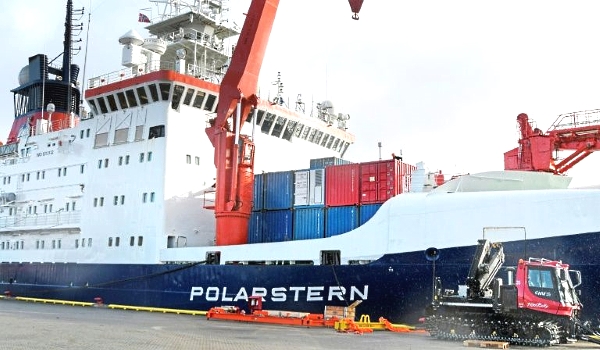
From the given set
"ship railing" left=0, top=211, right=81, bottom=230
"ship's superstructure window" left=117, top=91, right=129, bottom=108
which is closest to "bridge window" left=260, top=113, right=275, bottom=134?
"ship's superstructure window" left=117, top=91, right=129, bottom=108

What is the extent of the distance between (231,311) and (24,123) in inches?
741

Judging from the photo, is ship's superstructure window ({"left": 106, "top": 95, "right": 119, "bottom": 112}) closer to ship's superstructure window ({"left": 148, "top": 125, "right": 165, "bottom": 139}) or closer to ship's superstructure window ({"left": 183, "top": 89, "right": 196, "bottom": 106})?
ship's superstructure window ({"left": 148, "top": 125, "right": 165, "bottom": 139})

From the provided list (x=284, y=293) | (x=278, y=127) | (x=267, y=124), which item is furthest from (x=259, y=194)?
(x=278, y=127)

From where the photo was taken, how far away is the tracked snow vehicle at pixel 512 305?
38.1 ft

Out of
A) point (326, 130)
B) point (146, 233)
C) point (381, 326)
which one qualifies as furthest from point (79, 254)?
point (381, 326)

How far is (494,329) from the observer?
12.0 meters

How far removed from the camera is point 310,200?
680 inches

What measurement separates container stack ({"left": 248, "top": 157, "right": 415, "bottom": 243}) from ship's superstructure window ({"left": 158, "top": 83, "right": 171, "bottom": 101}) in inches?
190

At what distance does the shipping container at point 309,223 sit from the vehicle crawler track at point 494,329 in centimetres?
505

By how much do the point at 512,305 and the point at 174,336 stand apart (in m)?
7.03

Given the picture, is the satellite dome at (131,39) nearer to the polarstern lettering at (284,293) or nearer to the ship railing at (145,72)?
the ship railing at (145,72)

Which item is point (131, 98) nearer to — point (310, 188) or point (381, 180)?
point (310, 188)

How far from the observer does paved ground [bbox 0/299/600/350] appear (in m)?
10.4

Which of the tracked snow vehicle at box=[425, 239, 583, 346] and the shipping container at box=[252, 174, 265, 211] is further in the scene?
the shipping container at box=[252, 174, 265, 211]
